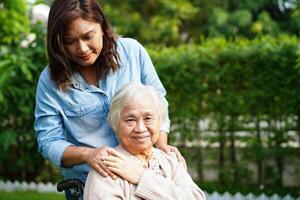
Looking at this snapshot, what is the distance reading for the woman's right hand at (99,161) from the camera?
260cm

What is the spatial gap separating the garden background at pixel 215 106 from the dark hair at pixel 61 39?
3895 millimetres

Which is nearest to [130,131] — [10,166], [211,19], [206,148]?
[206,148]

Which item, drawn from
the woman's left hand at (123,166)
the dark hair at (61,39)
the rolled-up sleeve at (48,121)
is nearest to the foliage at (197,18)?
the dark hair at (61,39)

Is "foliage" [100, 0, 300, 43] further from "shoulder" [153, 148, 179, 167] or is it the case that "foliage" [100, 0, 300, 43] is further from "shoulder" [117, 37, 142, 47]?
"shoulder" [153, 148, 179, 167]

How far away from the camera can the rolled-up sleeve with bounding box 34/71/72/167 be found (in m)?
2.82

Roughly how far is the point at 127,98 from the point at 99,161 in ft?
0.90

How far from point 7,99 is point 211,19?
22.0 feet

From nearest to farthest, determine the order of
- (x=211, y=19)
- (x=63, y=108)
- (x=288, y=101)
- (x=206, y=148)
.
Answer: (x=63, y=108), (x=288, y=101), (x=206, y=148), (x=211, y=19)

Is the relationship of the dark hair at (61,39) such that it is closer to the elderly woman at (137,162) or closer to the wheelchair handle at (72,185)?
the elderly woman at (137,162)

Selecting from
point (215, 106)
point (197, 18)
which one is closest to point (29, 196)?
point (215, 106)

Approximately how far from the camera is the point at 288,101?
6855 mm

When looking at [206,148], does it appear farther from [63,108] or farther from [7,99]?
[63,108]

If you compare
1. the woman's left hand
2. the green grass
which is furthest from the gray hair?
the green grass

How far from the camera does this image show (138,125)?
2.67m
